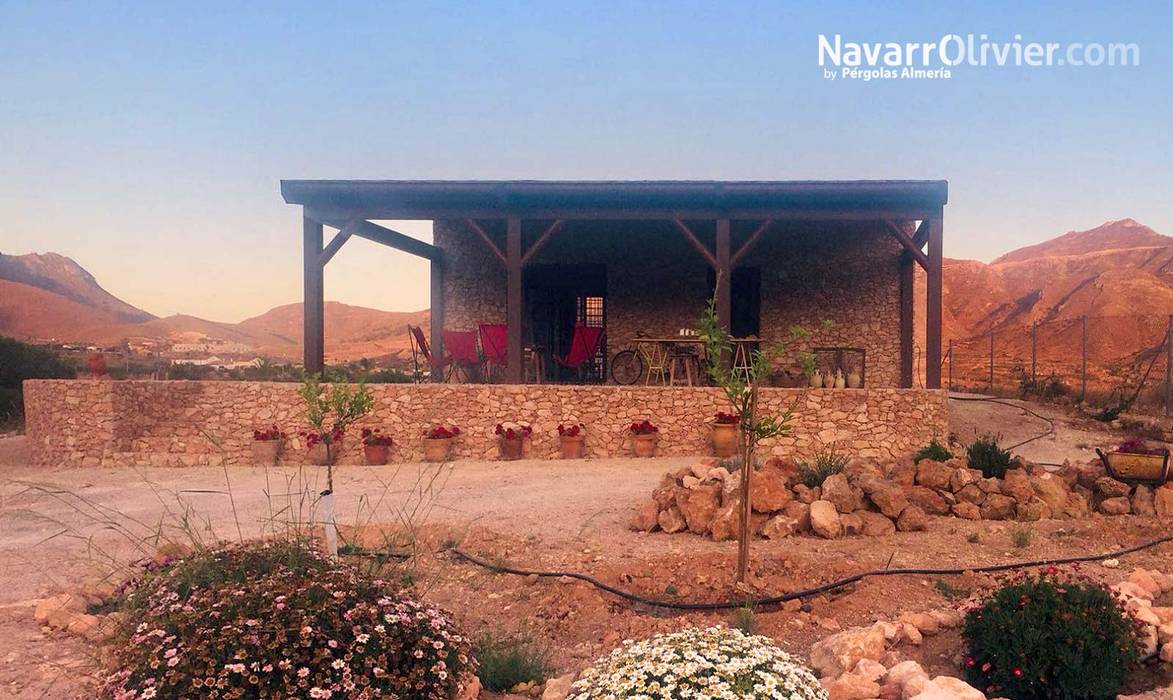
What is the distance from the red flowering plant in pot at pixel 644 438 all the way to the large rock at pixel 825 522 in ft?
11.9

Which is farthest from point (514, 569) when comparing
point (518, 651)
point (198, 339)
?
point (198, 339)

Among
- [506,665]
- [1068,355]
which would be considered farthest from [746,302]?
[1068,355]

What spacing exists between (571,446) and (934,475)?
416 centimetres

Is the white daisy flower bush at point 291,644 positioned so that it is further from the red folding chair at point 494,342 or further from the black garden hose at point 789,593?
the red folding chair at point 494,342

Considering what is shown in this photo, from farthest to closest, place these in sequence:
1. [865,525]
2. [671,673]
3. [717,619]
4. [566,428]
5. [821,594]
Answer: [566,428]
[865,525]
[821,594]
[717,619]
[671,673]

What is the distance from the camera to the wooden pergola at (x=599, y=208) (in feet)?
31.7

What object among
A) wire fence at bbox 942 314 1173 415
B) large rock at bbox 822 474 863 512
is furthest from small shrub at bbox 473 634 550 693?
wire fence at bbox 942 314 1173 415

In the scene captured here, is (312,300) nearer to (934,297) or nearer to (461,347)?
(461,347)

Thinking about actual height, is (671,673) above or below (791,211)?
below

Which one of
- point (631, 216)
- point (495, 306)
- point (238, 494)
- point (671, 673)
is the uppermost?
point (631, 216)

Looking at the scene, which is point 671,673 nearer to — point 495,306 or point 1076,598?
point 1076,598

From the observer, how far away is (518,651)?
3.13 m

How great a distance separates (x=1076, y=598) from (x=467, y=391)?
6915mm

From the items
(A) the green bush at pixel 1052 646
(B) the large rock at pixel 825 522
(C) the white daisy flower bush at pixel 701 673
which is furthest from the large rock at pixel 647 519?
(C) the white daisy flower bush at pixel 701 673
